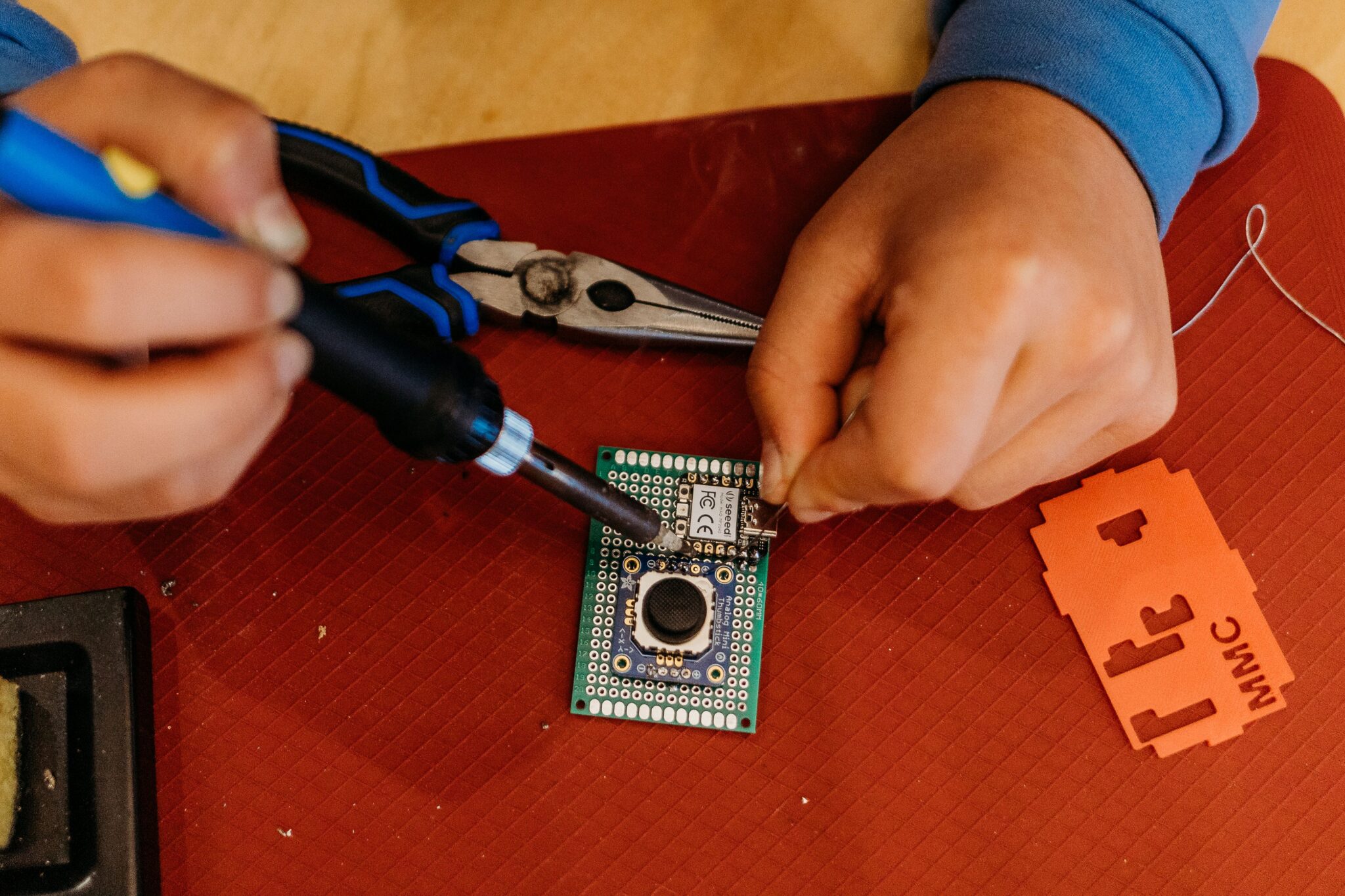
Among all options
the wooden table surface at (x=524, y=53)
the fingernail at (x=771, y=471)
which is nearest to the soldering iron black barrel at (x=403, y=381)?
the fingernail at (x=771, y=471)

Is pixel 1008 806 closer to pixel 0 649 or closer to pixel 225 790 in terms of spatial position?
pixel 225 790

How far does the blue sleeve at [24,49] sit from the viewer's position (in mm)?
698

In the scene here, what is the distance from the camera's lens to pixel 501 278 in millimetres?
759

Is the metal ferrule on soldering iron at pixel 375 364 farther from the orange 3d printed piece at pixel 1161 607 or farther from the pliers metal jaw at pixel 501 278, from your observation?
the orange 3d printed piece at pixel 1161 607

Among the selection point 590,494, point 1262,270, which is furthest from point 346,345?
point 1262,270

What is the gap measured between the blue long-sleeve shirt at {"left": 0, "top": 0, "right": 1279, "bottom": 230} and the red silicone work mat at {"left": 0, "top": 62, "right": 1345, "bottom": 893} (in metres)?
0.13

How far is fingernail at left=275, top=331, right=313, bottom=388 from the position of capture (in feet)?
1.41

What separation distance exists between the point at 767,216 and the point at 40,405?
59 centimetres

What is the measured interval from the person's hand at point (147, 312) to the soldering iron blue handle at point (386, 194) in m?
0.30

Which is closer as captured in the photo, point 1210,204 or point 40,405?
point 40,405

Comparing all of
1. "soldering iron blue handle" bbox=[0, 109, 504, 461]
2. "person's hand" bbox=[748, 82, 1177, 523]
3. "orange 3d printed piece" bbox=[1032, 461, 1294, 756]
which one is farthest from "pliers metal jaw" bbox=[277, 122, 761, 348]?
"orange 3d printed piece" bbox=[1032, 461, 1294, 756]

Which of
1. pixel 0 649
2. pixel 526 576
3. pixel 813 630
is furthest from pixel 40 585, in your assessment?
pixel 813 630

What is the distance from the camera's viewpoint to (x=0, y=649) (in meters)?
0.69

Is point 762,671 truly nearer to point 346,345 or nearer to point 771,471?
point 771,471
